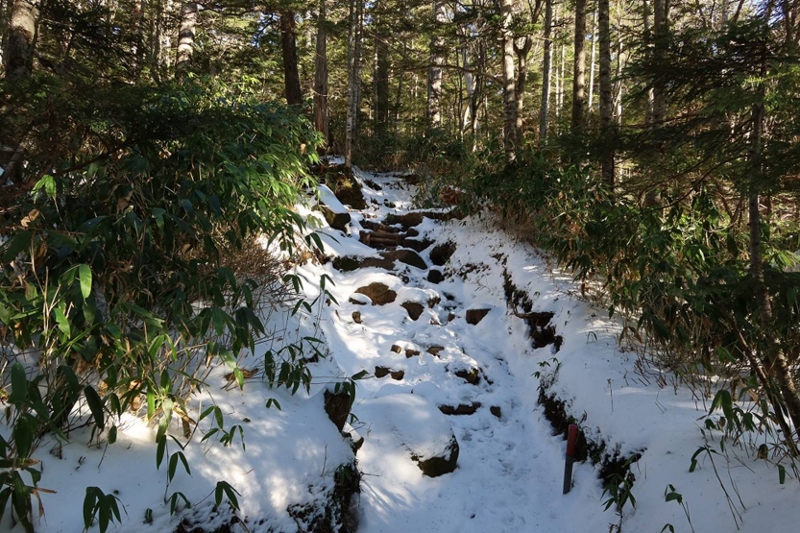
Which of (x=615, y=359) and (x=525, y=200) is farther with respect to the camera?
(x=525, y=200)

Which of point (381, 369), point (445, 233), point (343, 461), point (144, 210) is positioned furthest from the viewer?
point (445, 233)

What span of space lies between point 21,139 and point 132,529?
82.4 inches

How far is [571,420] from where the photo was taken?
12.8ft

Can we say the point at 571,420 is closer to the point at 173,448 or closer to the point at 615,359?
the point at 615,359

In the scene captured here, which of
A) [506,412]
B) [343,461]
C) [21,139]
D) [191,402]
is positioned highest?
[21,139]

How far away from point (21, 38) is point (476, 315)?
6.80 m

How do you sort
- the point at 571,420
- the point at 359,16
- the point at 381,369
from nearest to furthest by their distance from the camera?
the point at 571,420 → the point at 381,369 → the point at 359,16

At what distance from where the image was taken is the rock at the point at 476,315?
659 centimetres

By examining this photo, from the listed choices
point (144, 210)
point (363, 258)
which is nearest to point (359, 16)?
point (363, 258)

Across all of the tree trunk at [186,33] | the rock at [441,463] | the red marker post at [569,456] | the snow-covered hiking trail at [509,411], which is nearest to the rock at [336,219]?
the snow-covered hiking trail at [509,411]

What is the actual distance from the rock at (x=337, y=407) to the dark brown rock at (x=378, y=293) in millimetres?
3361

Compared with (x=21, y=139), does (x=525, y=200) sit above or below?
below

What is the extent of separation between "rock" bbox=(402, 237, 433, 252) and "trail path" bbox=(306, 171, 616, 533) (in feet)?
1.43

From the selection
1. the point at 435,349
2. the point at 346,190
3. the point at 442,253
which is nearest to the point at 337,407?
the point at 435,349
